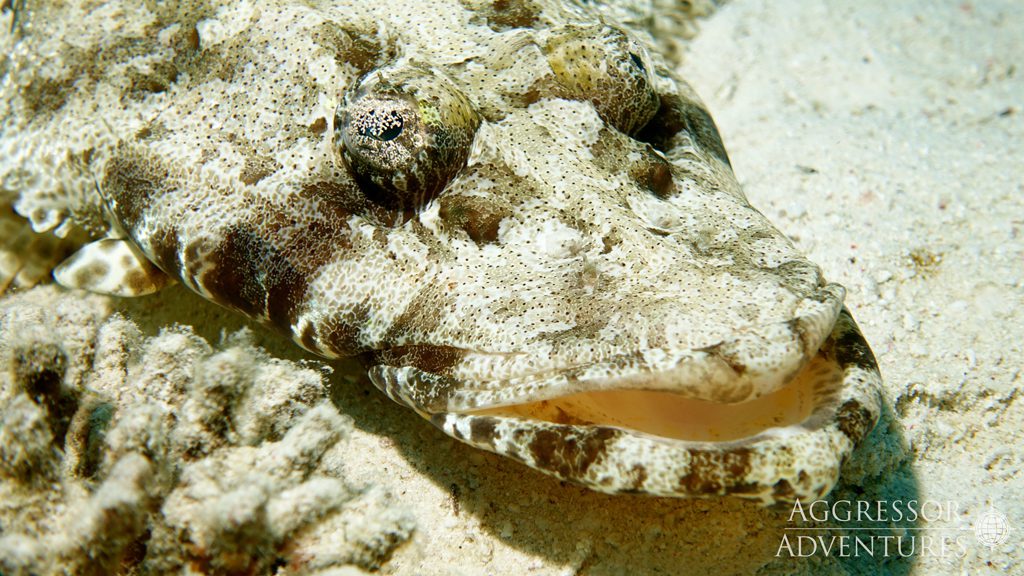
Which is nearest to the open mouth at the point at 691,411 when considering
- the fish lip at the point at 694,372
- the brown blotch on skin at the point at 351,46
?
the fish lip at the point at 694,372

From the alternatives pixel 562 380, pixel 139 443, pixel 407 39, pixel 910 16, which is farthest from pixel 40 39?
pixel 910 16

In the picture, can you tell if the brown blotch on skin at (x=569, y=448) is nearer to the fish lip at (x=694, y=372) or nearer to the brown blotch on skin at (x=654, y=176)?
the fish lip at (x=694, y=372)

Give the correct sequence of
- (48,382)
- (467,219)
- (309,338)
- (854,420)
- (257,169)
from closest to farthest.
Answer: (854,420), (48,382), (467,219), (309,338), (257,169)

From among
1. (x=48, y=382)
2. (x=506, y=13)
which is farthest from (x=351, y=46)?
(x=48, y=382)

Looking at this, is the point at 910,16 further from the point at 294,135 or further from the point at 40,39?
the point at 40,39

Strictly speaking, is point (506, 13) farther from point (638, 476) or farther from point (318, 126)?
point (638, 476)
